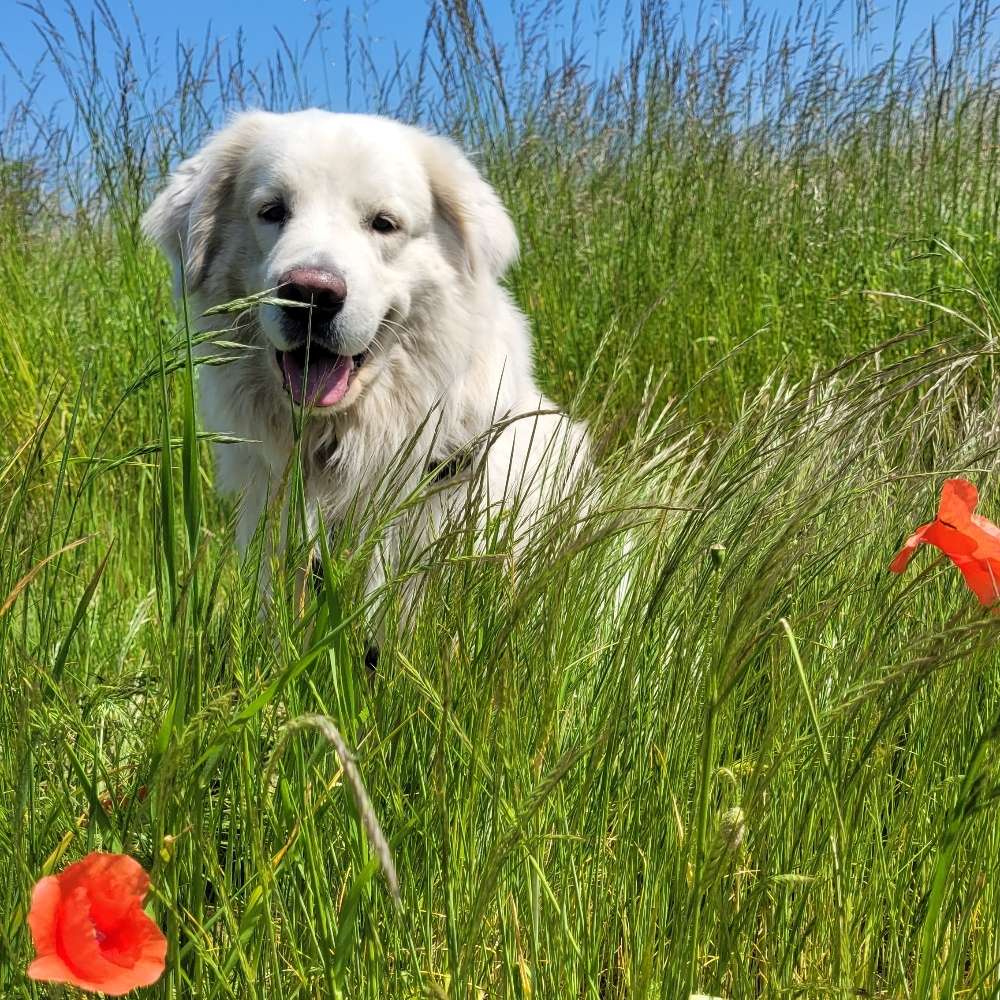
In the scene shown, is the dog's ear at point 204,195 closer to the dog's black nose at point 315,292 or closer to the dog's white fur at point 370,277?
the dog's white fur at point 370,277

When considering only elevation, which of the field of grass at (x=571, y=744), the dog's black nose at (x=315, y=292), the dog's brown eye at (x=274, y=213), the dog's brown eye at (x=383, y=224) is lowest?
the field of grass at (x=571, y=744)

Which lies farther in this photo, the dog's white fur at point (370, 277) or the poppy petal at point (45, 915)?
the dog's white fur at point (370, 277)

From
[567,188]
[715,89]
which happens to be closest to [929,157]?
[715,89]

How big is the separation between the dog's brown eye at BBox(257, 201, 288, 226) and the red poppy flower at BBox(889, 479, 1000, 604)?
229 cm

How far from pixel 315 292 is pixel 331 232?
0.25 m

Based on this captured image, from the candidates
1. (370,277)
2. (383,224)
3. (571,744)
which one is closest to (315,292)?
(370,277)

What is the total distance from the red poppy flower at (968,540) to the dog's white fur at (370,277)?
5.87 ft

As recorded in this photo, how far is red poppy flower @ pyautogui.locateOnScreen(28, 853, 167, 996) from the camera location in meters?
0.68

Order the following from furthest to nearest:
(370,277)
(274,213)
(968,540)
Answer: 1. (274,213)
2. (370,277)
3. (968,540)

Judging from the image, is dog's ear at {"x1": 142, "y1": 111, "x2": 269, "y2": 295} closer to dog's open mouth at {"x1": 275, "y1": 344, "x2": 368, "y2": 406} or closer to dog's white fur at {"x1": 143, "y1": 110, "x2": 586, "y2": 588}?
dog's white fur at {"x1": 143, "y1": 110, "x2": 586, "y2": 588}

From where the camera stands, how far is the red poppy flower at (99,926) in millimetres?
677

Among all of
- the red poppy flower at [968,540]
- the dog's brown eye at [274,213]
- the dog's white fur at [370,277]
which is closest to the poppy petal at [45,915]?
the red poppy flower at [968,540]

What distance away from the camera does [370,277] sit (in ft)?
8.77

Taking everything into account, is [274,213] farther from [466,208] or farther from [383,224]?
[466,208]
